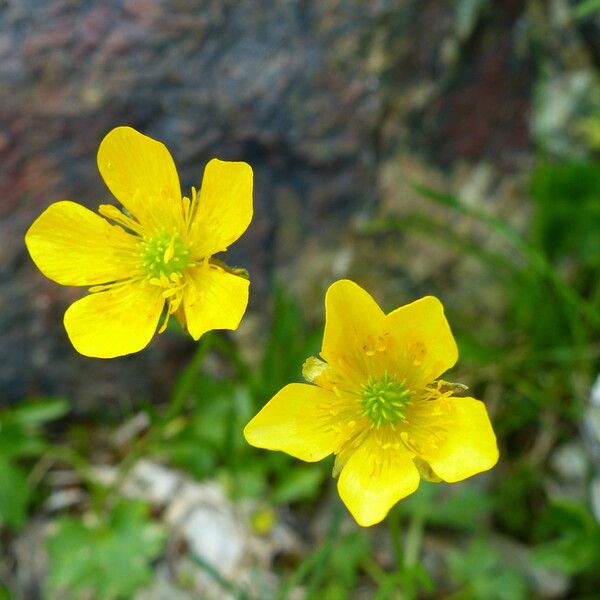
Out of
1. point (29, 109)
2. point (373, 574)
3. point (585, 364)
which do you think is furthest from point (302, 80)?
point (373, 574)

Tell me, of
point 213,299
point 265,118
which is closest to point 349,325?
point 213,299

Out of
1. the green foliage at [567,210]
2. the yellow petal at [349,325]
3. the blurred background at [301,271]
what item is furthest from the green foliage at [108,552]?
the green foliage at [567,210]

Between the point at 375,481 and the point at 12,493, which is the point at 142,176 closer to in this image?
the point at 375,481

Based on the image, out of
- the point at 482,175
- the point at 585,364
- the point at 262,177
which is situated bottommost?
the point at 585,364

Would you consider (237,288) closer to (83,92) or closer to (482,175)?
(83,92)

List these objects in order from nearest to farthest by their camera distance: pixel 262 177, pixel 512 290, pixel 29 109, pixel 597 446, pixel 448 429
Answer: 1. pixel 448 429
2. pixel 597 446
3. pixel 29 109
4. pixel 262 177
5. pixel 512 290

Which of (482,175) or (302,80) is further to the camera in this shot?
(482,175)
